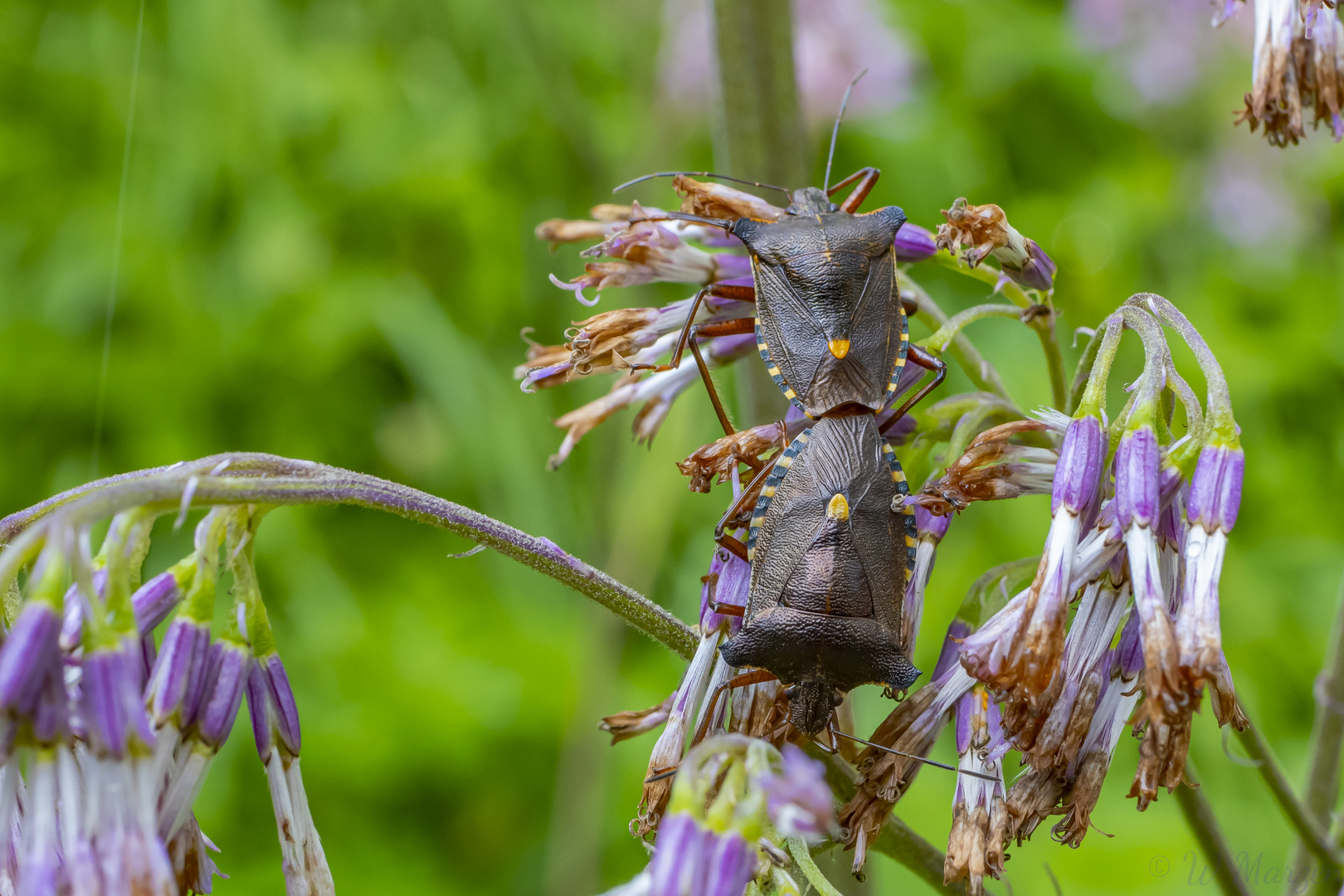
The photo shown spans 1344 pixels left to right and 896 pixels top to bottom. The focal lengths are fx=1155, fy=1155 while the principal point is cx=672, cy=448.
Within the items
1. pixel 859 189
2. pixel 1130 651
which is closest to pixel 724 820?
pixel 1130 651

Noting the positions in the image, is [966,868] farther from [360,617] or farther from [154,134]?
[154,134]

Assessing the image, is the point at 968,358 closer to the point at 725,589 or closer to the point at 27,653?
the point at 725,589

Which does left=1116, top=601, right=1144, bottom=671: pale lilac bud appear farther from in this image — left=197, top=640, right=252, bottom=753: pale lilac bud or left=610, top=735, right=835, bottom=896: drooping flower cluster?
left=197, top=640, right=252, bottom=753: pale lilac bud

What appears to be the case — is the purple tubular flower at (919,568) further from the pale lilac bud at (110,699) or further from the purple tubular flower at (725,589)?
the pale lilac bud at (110,699)

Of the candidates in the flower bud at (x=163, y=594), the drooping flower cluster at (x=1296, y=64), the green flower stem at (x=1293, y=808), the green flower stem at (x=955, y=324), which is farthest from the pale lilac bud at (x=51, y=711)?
the drooping flower cluster at (x=1296, y=64)

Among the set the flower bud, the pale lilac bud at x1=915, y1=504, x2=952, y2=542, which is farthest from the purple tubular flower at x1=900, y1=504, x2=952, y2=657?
the flower bud

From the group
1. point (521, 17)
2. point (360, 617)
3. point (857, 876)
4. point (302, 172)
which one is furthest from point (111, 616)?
point (302, 172)
